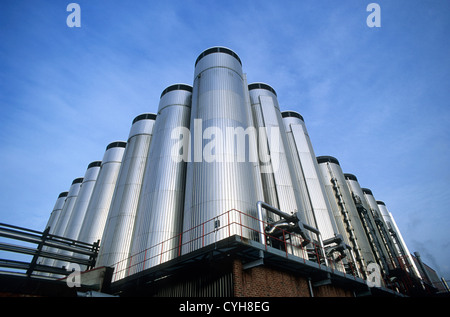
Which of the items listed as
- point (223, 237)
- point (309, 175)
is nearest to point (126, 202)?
point (223, 237)

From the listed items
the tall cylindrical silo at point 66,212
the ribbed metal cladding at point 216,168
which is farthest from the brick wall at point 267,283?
the tall cylindrical silo at point 66,212

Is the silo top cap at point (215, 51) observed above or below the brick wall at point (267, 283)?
above

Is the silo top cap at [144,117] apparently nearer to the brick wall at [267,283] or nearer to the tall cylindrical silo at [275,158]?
the tall cylindrical silo at [275,158]

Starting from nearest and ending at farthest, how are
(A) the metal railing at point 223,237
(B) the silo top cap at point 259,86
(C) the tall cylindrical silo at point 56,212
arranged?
(A) the metal railing at point 223,237 → (B) the silo top cap at point 259,86 → (C) the tall cylindrical silo at point 56,212

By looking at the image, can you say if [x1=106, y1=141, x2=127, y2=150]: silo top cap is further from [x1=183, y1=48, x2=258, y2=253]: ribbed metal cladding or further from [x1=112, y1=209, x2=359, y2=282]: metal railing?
[x1=112, y1=209, x2=359, y2=282]: metal railing

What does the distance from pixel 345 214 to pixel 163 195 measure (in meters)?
21.4

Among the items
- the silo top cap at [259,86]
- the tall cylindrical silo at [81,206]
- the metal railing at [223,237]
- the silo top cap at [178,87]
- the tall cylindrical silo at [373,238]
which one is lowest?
the metal railing at [223,237]

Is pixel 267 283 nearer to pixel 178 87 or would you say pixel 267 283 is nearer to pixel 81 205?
pixel 178 87

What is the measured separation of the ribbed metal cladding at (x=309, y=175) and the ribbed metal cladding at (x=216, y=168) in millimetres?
9486

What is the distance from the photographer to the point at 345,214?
3064 centimetres

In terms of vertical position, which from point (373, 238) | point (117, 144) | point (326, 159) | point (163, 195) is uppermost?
point (117, 144)

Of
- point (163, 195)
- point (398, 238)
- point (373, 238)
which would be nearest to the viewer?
point (163, 195)

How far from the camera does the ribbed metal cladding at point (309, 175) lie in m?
25.2
